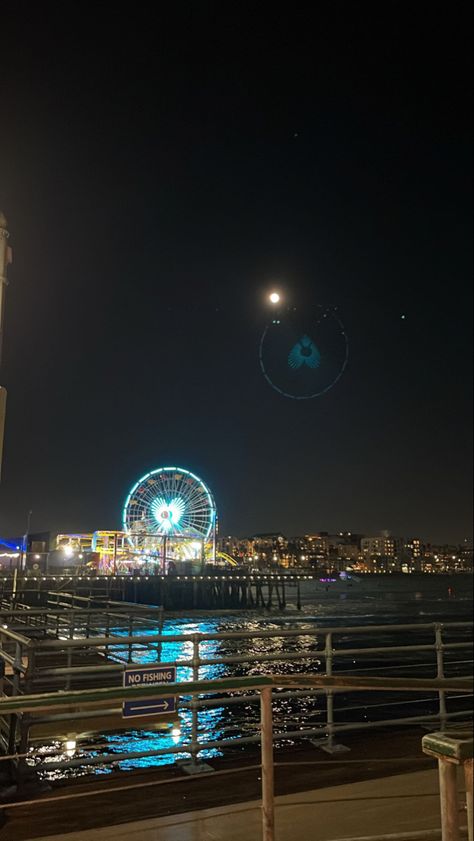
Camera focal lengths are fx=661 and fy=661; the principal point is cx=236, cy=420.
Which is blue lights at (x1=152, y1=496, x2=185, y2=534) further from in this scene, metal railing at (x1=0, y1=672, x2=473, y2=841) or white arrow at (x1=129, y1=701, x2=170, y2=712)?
metal railing at (x1=0, y1=672, x2=473, y2=841)

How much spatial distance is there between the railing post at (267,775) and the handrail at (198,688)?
14 cm

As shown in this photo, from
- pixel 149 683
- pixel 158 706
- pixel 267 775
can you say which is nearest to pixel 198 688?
pixel 267 775

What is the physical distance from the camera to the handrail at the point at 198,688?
304 cm

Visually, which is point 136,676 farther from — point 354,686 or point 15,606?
point 15,606

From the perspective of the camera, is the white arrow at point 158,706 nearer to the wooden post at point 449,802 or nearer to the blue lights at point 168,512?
the wooden post at point 449,802

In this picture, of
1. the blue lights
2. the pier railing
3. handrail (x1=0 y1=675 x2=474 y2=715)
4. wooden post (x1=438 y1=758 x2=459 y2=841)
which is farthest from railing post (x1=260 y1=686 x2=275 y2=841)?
the blue lights

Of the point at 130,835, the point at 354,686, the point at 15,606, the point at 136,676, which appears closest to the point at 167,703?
the point at 136,676

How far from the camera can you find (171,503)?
67438mm

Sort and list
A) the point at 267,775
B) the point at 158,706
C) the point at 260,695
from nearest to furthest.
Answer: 1. the point at 267,775
2. the point at 260,695
3. the point at 158,706

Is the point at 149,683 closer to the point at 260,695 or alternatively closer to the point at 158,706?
the point at 158,706

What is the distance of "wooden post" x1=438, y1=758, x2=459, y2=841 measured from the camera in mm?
2119

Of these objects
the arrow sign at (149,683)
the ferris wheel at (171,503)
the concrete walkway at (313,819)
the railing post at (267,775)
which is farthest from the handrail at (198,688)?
the ferris wheel at (171,503)

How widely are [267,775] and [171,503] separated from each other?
6486 centimetres

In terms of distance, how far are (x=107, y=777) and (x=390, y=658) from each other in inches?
954
